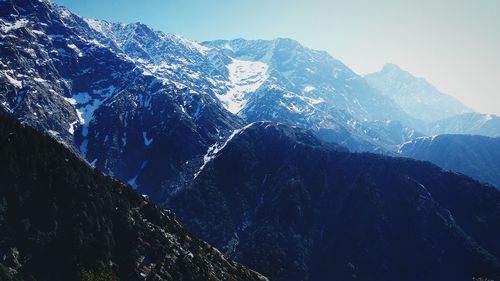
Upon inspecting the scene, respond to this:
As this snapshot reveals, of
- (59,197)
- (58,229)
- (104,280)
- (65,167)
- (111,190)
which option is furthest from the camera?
(111,190)

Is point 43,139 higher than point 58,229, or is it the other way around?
point 43,139

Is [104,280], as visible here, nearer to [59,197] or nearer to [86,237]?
[86,237]

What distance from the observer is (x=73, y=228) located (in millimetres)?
132875

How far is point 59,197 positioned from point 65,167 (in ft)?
42.3

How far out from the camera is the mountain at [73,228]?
4769 inches

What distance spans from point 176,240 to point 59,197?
41879mm

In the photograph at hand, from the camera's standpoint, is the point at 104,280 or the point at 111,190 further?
the point at 111,190

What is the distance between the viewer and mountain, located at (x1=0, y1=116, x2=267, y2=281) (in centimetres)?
12112

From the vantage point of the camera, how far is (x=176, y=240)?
16112cm

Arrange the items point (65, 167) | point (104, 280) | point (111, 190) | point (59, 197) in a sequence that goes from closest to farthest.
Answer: point (104, 280)
point (59, 197)
point (65, 167)
point (111, 190)

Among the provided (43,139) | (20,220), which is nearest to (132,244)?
(20,220)

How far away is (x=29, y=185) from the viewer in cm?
13625

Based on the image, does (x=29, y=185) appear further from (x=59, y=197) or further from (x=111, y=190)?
Answer: (x=111, y=190)

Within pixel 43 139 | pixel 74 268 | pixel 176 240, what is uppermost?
pixel 43 139
